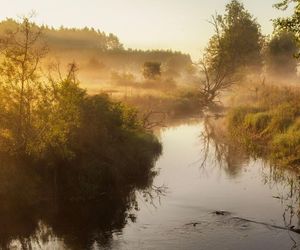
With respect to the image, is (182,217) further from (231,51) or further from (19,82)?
(231,51)

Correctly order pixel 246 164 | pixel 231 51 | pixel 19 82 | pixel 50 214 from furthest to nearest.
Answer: pixel 231 51 → pixel 246 164 → pixel 19 82 → pixel 50 214

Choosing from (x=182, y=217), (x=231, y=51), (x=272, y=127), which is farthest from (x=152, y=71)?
(x=182, y=217)

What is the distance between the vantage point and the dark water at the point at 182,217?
18.1 m

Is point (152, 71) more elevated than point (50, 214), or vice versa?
point (152, 71)

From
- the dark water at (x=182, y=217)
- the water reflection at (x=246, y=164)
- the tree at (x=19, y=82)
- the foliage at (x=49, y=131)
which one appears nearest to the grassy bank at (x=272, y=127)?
the water reflection at (x=246, y=164)

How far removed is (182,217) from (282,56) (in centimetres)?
7889

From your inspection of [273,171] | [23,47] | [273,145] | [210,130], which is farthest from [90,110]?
[210,130]

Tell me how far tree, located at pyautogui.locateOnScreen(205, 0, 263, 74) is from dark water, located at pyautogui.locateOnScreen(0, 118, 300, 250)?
52460mm

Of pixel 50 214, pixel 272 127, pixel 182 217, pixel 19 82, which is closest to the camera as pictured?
pixel 182 217

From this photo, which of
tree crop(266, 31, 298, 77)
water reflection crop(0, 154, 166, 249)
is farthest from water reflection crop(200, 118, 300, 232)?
tree crop(266, 31, 298, 77)

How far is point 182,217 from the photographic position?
20781 millimetres

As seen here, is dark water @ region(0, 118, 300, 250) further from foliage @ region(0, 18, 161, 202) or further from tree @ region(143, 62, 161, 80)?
tree @ region(143, 62, 161, 80)

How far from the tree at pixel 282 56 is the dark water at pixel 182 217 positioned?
223 ft

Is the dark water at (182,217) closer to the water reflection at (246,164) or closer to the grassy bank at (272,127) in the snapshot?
the water reflection at (246,164)
